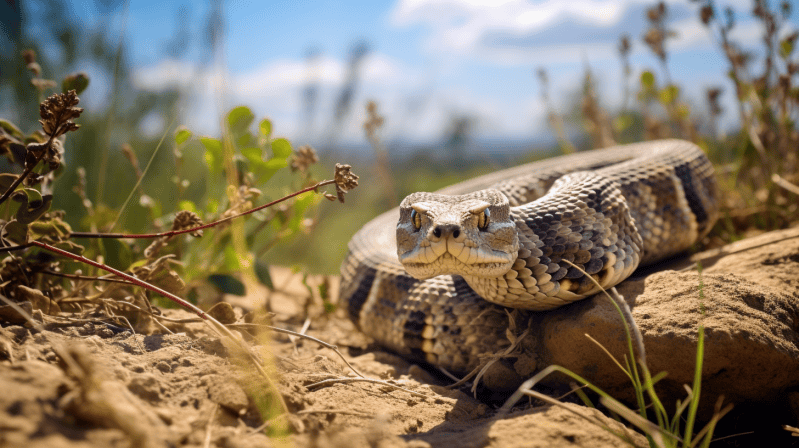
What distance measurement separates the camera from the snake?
8.41ft

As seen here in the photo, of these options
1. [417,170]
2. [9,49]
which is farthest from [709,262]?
[417,170]

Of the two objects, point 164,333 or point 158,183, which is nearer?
point 164,333

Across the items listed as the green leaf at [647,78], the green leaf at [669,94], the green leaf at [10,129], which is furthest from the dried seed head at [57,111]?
the green leaf at [669,94]

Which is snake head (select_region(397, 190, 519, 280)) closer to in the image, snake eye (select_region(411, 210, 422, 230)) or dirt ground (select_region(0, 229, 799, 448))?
snake eye (select_region(411, 210, 422, 230))

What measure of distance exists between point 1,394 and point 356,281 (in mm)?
2760

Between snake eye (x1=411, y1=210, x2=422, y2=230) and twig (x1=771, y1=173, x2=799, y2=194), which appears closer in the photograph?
snake eye (x1=411, y1=210, x2=422, y2=230)

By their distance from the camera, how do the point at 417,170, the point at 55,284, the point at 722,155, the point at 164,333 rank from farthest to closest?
the point at 417,170 < the point at 722,155 < the point at 55,284 < the point at 164,333

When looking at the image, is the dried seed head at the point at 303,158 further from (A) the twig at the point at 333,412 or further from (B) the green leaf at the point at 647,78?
(B) the green leaf at the point at 647,78

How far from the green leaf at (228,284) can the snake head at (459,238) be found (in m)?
1.45

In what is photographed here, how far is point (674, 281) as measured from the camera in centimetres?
284

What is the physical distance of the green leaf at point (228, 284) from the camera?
3.54 metres

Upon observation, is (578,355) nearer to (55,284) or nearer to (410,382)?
(410,382)

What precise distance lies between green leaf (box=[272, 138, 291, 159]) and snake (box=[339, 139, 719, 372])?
42.2 inches

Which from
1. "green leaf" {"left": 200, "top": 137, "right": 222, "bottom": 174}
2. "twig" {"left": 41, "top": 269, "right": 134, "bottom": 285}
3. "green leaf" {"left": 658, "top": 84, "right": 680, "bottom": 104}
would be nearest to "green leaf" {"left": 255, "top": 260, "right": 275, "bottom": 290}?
"green leaf" {"left": 200, "top": 137, "right": 222, "bottom": 174}
